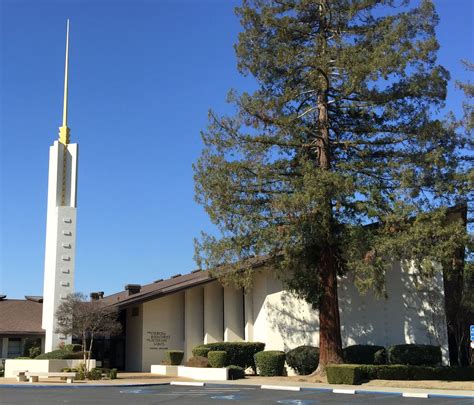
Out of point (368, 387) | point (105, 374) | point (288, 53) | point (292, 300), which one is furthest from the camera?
point (292, 300)

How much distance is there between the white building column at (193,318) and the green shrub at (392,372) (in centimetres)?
1351

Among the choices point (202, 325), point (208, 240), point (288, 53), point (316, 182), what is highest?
point (288, 53)

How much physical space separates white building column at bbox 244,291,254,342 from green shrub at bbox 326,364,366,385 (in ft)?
33.4

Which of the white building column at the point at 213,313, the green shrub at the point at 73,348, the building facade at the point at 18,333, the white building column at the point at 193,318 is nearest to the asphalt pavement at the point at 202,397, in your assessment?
the green shrub at the point at 73,348

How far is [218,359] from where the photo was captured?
96.8ft

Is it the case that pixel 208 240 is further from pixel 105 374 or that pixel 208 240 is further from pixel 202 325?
pixel 202 325

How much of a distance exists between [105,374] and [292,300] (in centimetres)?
1015

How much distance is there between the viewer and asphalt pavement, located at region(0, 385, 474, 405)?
17.3 meters

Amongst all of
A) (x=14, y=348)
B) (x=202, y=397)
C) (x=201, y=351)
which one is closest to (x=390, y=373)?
(x=202, y=397)

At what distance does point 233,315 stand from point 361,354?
883 centimetres

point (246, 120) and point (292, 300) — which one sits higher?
point (246, 120)

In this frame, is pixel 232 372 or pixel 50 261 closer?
pixel 232 372

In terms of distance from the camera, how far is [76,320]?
96.1 feet

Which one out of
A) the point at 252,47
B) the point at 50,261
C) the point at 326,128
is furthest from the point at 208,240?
the point at 50,261
